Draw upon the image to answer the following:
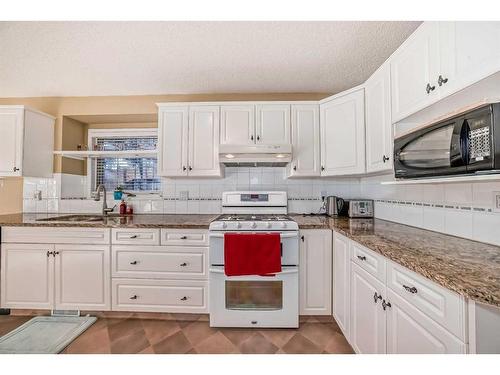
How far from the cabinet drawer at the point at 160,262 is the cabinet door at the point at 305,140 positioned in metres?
1.30

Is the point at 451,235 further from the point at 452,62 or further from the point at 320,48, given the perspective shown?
the point at 320,48

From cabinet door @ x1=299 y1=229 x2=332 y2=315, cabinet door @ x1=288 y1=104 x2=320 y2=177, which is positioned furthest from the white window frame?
cabinet door @ x1=299 y1=229 x2=332 y2=315

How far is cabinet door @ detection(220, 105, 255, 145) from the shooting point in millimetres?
2455

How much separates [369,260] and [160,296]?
1.76 metres

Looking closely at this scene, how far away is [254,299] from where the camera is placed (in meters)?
1.98

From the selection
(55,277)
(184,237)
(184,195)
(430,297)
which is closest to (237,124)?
(184,195)

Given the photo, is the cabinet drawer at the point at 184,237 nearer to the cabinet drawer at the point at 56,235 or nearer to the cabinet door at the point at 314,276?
the cabinet drawer at the point at 56,235

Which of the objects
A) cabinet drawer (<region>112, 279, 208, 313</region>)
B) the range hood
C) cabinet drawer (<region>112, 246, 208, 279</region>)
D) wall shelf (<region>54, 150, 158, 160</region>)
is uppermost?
wall shelf (<region>54, 150, 158, 160</region>)

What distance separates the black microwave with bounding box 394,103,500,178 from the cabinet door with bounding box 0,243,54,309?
2931 mm

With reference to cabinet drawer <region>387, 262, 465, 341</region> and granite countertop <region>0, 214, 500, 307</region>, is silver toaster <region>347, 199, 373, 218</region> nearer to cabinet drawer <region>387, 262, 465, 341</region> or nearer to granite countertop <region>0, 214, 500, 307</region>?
granite countertop <region>0, 214, 500, 307</region>

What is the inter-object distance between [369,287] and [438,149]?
2.79 ft

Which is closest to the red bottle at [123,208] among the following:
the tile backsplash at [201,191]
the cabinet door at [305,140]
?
the tile backsplash at [201,191]

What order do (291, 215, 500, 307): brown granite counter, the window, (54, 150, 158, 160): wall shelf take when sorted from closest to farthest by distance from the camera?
(291, 215, 500, 307): brown granite counter → (54, 150, 158, 160): wall shelf → the window

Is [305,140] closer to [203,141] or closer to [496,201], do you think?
[203,141]
